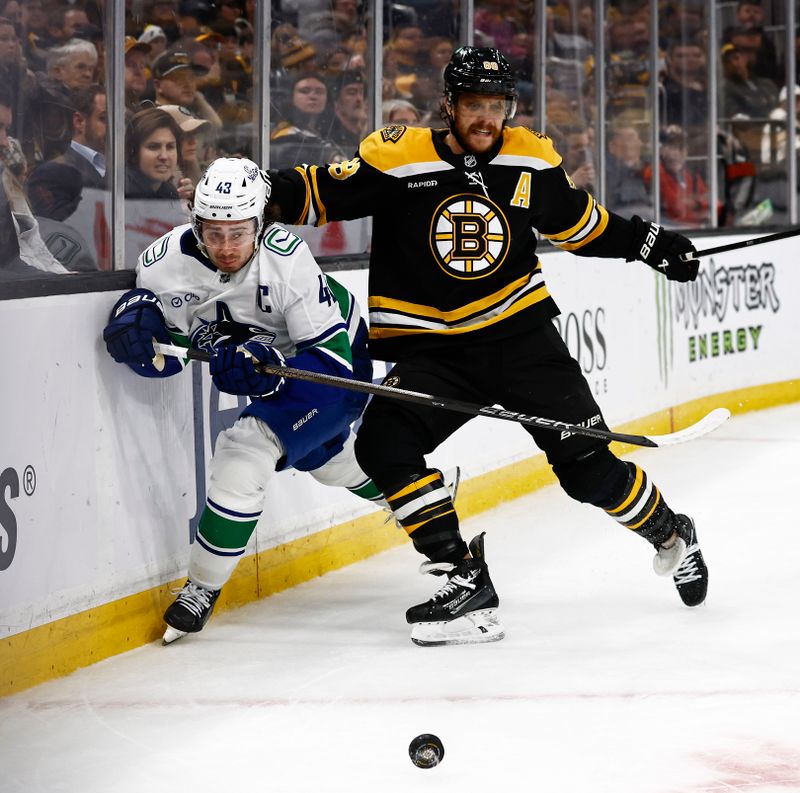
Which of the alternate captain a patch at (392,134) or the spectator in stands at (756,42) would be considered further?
the spectator in stands at (756,42)

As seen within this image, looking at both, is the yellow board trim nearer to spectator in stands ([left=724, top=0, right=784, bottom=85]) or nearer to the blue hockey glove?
the blue hockey glove

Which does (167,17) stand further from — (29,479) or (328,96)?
(29,479)

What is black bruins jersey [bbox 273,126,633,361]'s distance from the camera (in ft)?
10.5

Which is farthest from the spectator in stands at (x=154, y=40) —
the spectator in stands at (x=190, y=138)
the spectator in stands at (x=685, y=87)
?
the spectator in stands at (x=685, y=87)

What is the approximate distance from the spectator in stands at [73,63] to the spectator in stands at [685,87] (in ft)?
13.6

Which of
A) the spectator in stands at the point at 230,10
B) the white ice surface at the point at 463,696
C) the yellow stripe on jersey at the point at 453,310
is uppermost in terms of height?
the spectator in stands at the point at 230,10

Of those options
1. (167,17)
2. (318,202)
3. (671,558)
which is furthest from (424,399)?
(167,17)

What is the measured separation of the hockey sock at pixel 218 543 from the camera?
3164mm

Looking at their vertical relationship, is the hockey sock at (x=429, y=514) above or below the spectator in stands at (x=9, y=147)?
below

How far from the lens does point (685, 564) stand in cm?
339

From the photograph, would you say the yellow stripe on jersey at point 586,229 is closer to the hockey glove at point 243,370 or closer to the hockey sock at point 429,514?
the hockey sock at point 429,514

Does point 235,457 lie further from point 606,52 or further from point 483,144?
point 606,52

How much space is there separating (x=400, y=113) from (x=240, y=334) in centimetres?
211

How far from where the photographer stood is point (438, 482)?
3.12 metres
